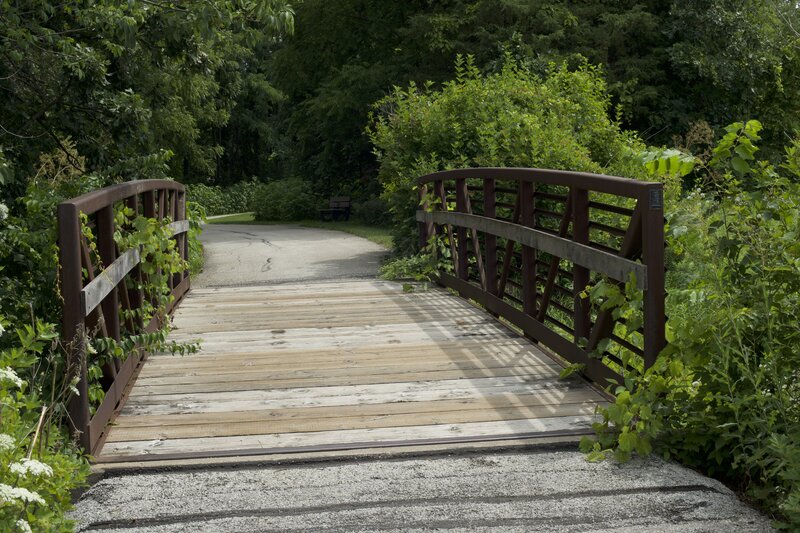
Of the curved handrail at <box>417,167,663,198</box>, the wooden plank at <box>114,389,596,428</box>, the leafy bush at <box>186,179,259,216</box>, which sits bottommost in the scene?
the leafy bush at <box>186,179,259,216</box>

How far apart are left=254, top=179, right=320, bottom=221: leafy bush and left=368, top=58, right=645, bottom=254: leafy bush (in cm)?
1800

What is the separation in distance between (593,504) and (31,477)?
7.11ft

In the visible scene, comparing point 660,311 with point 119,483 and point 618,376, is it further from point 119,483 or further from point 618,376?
point 119,483

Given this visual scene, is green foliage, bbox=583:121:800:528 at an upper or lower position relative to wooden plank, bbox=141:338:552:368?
upper

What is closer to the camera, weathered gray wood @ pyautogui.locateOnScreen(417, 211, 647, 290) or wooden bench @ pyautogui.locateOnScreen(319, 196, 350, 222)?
weathered gray wood @ pyautogui.locateOnScreen(417, 211, 647, 290)

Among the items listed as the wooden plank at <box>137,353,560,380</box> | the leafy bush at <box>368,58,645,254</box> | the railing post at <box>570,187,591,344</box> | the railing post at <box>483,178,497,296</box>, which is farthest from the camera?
the leafy bush at <box>368,58,645,254</box>

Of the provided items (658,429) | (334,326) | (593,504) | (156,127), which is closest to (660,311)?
(658,429)

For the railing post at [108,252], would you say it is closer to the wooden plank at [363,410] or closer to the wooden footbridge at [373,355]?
the wooden footbridge at [373,355]

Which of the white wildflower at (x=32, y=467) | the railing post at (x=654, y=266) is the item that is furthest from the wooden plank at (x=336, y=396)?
the white wildflower at (x=32, y=467)

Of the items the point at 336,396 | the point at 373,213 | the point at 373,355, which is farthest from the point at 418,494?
the point at 373,213

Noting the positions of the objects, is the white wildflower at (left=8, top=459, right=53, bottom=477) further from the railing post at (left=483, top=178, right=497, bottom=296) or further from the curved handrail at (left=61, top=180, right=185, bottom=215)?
the railing post at (left=483, top=178, right=497, bottom=296)

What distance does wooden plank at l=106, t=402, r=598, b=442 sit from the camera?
5.16m

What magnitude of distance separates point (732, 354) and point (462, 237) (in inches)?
212

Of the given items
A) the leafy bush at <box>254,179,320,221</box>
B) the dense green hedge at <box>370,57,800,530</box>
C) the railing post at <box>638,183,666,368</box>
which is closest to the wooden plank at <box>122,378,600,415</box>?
the dense green hedge at <box>370,57,800,530</box>
